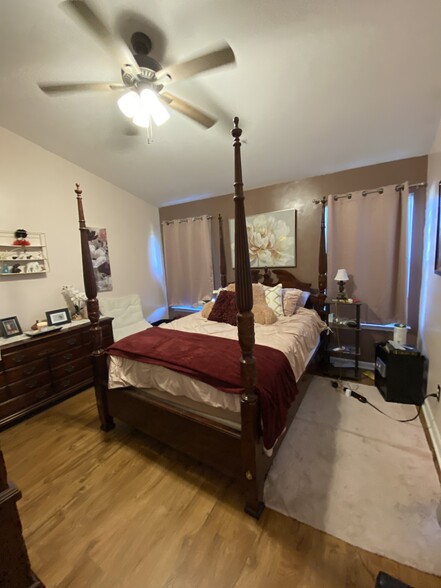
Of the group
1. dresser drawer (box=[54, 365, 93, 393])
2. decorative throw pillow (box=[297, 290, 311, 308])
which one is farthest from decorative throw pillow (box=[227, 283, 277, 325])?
dresser drawer (box=[54, 365, 93, 393])

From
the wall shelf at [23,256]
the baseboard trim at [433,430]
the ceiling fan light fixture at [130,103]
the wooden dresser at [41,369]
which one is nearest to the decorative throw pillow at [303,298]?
the baseboard trim at [433,430]

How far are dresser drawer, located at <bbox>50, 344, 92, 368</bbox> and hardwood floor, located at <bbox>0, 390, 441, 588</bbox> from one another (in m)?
0.83

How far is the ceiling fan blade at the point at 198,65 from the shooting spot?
4.22 ft

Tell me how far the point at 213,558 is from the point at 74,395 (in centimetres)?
221

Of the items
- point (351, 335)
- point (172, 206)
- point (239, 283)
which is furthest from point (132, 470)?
point (172, 206)

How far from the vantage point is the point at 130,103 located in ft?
5.16

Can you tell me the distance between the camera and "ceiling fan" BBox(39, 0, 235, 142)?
1.31 m

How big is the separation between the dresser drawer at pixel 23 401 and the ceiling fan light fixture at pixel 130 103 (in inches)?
101

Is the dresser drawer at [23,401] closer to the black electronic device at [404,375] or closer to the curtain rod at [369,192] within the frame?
the black electronic device at [404,375]

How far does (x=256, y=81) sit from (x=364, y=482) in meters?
2.86

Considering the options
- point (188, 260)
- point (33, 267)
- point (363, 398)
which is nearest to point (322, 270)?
point (363, 398)

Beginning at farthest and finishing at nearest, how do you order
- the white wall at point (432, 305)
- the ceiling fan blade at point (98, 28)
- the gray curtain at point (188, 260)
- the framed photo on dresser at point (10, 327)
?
the gray curtain at point (188, 260) → the framed photo on dresser at point (10, 327) → the white wall at point (432, 305) → the ceiling fan blade at point (98, 28)

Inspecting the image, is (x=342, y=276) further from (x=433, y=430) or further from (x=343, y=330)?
(x=433, y=430)

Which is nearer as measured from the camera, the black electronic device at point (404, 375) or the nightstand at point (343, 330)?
the black electronic device at point (404, 375)
